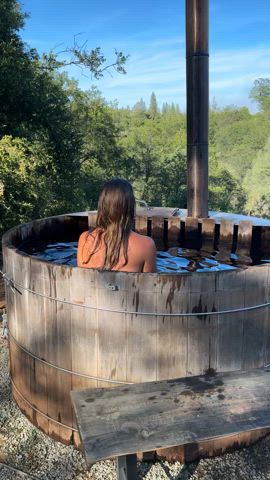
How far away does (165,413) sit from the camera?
6.02 feet

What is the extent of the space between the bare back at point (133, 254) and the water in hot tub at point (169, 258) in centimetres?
147

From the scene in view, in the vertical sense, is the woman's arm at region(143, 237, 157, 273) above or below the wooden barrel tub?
above

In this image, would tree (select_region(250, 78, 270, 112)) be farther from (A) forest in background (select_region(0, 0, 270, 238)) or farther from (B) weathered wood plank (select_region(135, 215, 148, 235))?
(B) weathered wood plank (select_region(135, 215, 148, 235))

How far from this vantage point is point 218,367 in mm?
2576

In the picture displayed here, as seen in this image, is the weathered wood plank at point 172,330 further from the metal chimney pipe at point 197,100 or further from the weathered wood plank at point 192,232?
the metal chimney pipe at point 197,100

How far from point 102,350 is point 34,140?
7745 millimetres

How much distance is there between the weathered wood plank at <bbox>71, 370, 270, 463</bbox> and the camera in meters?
1.68

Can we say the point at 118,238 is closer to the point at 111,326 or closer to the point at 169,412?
the point at 111,326


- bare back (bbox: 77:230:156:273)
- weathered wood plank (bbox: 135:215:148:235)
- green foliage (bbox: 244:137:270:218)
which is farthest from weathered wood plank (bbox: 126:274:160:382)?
green foliage (bbox: 244:137:270:218)

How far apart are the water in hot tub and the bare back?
1473 millimetres

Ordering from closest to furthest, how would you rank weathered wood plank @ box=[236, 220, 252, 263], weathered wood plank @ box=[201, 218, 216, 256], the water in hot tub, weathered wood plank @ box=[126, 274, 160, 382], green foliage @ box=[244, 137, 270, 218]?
1. weathered wood plank @ box=[126, 274, 160, 382]
2. the water in hot tub
3. weathered wood plank @ box=[236, 220, 252, 263]
4. weathered wood plank @ box=[201, 218, 216, 256]
5. green foliage @ box=[244, 137, 270, 218]

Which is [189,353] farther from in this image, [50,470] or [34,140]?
[34,140]

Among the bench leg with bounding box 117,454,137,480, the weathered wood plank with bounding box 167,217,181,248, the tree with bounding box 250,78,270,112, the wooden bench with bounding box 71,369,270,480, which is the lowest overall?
the bench leg with bounding box 117,454,137,480

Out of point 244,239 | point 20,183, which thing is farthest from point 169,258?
point 20,183
